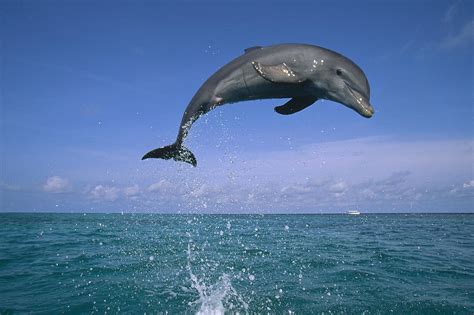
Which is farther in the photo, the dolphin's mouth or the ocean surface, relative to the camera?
the ocean surface

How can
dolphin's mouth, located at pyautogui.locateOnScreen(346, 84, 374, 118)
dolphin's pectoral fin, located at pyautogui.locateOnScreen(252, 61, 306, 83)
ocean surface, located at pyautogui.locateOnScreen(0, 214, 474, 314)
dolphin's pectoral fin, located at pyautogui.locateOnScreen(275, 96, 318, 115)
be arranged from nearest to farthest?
Result: 1. dolphin's mouth, located at pyautogui.locateOnScreen(346, 84, 374, 118)
2. dolphin's pectoral fin, located at pyautogui.locateOnScreen(252, 61, 306, 83)
3. dolphin's pectoral fin, located at pyautogui.locateOnScreen(275, 96, 318, 115)
4. ocean surface, located at pyautogui.locateOnScreen(0, 214, 474, 314)

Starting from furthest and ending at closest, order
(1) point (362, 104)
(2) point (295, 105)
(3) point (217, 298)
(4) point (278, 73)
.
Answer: (3) point (217, 298) → (2) point (295, 105) → (4) point (278, 73) → (1) point (362, 104)

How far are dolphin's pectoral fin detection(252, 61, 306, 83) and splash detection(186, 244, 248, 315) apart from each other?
537 centimetres

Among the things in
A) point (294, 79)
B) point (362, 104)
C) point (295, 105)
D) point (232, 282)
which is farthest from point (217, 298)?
point (362, 104)

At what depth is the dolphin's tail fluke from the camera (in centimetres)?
707

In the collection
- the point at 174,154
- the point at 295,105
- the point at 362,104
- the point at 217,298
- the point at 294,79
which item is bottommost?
the point at 217,298

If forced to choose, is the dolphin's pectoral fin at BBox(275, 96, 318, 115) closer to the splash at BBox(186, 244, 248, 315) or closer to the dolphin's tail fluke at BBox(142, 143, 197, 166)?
the dolphin's tail fluke at BBox(142, 143, 197, 166)

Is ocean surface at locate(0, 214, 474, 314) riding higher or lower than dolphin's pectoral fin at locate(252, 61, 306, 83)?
lower

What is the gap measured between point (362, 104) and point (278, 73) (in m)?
1.28

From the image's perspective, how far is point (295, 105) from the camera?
6.01 meters

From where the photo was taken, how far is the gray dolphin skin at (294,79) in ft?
17.4

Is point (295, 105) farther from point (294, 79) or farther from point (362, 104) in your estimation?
point (362, 104)

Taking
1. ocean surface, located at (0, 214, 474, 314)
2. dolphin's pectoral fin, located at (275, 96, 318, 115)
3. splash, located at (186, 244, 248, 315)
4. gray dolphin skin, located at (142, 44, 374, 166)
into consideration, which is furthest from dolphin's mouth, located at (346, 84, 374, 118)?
splash, located at (186, 244, 248, 315)

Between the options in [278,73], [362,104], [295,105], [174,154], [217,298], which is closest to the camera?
[362,104]
